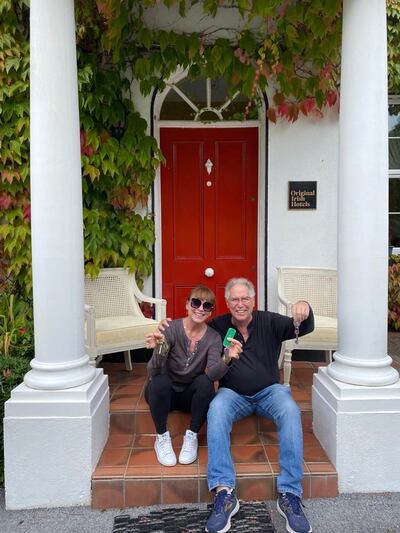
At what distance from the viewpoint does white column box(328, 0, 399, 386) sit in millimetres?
2865

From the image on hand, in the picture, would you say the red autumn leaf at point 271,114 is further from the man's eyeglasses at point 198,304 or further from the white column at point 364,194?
the man's eyeglasses at point 198,304


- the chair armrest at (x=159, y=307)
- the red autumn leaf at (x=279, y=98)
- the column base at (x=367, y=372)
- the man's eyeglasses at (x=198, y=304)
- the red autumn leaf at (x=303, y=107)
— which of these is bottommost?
the column base at (x=367, y=372)

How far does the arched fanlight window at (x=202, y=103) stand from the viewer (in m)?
4.82

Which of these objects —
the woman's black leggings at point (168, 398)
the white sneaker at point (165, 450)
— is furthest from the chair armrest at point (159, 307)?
the white sneaker at point (165, 450)

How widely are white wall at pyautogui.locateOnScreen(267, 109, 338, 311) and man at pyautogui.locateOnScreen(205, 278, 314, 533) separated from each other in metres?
1.71

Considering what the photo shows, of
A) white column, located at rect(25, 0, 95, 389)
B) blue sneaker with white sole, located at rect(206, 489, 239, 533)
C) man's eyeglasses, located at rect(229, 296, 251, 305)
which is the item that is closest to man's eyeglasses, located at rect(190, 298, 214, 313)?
man's eyeglasses, located at rect(229, 296, 251, 305)

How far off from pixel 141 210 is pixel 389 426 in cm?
287

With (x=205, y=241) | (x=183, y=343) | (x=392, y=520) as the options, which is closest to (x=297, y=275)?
(x=205, y=241)

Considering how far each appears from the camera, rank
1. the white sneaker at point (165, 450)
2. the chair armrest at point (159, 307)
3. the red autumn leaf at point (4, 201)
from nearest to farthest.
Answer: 1. the white sneaker at point (165, 450)
2. the red autumn leaf at point (4, 201)
3. the chair armrest at point (159, 307)

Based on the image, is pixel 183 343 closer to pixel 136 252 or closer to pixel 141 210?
pixel 136 252

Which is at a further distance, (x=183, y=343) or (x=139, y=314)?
(x=139, y=314)

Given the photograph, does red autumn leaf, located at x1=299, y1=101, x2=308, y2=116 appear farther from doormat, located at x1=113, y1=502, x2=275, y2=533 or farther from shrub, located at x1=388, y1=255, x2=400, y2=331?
doormat, located at x1=113, y1=502, x2=275, y2=533

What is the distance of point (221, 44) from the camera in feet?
14.1

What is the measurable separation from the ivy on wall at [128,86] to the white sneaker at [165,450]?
1.84 m
